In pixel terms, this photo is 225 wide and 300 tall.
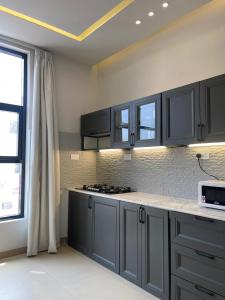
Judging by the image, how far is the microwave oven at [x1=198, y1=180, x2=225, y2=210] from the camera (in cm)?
213

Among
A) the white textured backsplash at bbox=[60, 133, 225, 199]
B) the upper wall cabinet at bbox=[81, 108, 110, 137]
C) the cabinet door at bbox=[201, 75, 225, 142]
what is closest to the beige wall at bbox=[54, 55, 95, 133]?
the upper wall cabinet at bbox=[81, 108, 110, 137]

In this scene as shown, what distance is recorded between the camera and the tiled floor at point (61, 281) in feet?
7.68

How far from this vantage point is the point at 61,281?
2.63m

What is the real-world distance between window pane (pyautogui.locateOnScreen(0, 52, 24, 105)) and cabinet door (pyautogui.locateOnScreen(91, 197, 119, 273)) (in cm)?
198

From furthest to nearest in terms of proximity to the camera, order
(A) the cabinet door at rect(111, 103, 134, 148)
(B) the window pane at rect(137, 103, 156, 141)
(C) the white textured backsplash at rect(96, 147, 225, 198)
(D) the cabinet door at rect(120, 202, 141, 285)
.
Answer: (A) the cabinet door at rect(111, 103, 134, 148)
(B) the window pane at rect(137, 103, 156, 141)
(C) the white textured backsplash at rect(96, 147, 225, 198)
(D) the cabinet door at rect(120, 202, 141, 285)

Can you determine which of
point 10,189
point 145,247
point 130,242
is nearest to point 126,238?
point 130,242

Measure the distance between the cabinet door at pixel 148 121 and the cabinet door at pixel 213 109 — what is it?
1.86 ft

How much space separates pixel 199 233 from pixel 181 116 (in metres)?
1.23

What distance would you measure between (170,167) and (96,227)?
130 cm

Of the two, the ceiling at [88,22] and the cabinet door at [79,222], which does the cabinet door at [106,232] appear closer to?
the cabinet door at [79,222]

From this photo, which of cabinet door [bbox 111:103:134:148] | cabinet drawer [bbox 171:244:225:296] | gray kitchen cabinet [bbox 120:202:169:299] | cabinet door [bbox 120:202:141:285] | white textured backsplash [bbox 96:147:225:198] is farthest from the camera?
cabinet door [bbox 111:103:134:148]

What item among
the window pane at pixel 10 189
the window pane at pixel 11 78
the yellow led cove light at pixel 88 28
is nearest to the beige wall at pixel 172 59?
the yellow led cove light at pixel 88 28

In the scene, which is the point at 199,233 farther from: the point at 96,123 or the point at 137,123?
the point at 96,123

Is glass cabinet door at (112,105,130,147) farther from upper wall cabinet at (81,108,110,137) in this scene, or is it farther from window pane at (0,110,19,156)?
window pane at (0,110,19,156)
